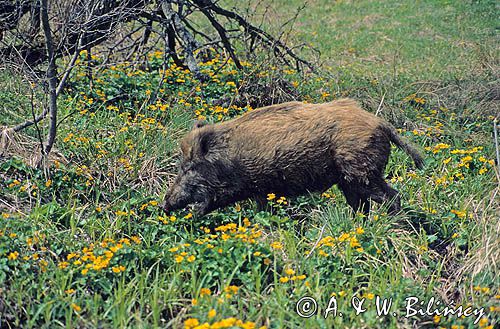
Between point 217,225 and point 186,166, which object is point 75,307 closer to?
point 217,225

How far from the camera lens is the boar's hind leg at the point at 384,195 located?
19.2 ft

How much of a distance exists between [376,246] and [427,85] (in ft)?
15.4

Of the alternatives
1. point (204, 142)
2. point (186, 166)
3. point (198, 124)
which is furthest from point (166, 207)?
point (198, 124)

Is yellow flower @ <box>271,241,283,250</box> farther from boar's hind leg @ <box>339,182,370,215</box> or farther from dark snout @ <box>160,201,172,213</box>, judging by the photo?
dark snout @ <box>160,201,172,213</box>

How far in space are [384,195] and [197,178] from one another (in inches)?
62.6

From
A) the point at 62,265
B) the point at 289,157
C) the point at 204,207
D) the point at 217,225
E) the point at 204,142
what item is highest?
the point at 204,142

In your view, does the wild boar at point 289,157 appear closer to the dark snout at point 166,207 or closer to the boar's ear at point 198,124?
the dark snout at point 166,207

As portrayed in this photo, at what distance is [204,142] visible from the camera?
20.4 ft

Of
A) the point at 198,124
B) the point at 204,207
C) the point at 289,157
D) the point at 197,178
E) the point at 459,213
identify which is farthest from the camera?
the point at 198,124

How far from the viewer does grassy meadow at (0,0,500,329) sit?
462 cm

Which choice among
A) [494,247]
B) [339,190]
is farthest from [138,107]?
[494,247]

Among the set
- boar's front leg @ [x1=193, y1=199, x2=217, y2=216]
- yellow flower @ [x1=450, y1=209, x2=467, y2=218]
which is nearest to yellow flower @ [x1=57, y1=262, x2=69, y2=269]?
boar's front leg @ [x1=193, y1=199, x2=217, y2=216]

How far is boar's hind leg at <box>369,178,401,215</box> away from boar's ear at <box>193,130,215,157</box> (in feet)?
4.69

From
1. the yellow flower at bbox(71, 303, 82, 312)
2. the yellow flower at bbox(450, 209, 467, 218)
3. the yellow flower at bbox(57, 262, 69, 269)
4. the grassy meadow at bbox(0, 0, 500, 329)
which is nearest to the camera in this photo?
the yellow flower at bbox(71, 303, 82, 312)
